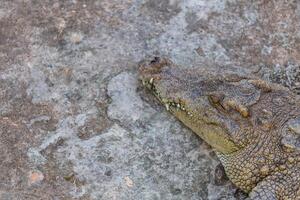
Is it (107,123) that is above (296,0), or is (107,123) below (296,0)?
below

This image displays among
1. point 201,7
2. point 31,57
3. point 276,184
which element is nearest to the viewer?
point 276,184

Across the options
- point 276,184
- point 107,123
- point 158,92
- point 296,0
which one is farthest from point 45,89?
point 296,0

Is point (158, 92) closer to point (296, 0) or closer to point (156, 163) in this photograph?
point (156, 163)

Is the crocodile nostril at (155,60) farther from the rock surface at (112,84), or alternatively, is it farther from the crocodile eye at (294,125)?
the crocodile eye at (294,125)

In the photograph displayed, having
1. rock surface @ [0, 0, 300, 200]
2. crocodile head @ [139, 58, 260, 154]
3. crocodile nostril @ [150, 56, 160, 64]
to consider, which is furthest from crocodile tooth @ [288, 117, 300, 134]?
crocodile nostril @ [150, 56, 160, 64]

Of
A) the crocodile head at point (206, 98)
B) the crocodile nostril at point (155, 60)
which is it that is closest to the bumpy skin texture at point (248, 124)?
the crocodile head at point (206, 98)

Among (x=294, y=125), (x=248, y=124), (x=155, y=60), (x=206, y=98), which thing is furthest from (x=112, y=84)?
(x=294, y=125)
